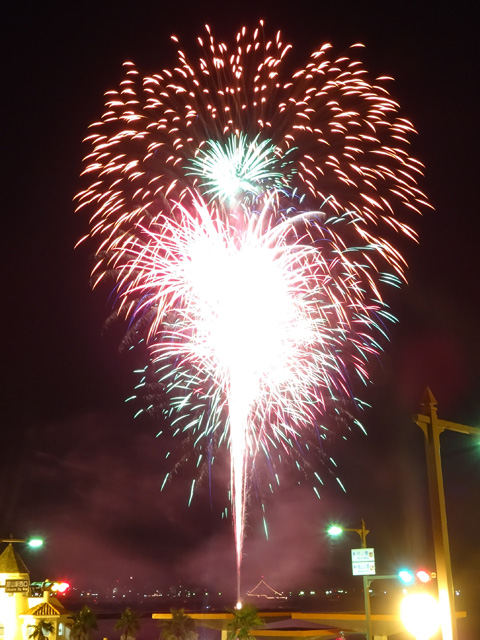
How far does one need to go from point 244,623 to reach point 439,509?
3123cm

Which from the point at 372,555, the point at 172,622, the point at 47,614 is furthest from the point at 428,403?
the point at 47,614

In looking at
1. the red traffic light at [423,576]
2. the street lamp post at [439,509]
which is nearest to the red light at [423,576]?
the red traffic light at [423,576]

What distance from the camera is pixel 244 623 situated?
129ft

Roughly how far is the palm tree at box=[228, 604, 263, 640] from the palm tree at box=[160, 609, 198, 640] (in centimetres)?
551

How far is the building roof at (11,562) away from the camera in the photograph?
56.2m

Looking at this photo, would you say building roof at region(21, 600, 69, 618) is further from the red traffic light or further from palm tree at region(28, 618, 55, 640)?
the red traffic light

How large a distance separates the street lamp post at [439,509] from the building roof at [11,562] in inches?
2043

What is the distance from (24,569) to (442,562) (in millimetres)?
53665

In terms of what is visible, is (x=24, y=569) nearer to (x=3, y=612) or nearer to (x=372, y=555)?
(x=3, y=612)

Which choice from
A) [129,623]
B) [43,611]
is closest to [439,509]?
[43,611]

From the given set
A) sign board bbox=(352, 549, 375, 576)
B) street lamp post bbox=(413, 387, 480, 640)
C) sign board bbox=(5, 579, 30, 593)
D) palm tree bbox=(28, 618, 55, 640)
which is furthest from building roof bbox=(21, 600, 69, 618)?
street lamp post bbox=(413, 387, 480, 640)

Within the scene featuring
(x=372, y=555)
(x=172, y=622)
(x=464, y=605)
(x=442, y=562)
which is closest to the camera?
(x=442, y=562)

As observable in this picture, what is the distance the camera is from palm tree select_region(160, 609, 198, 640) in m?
44.8

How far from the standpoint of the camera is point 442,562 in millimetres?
11062
